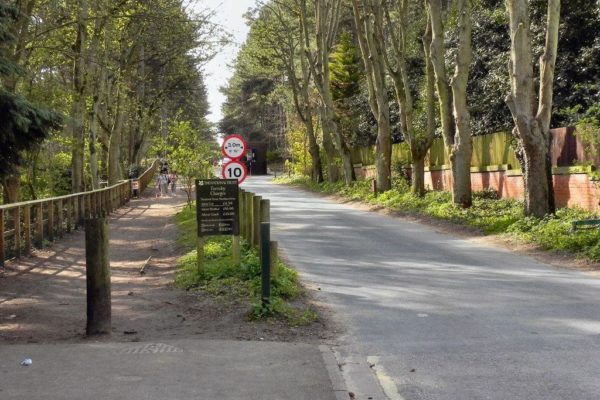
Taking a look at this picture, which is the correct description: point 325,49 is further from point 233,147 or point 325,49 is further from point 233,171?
point 233,171

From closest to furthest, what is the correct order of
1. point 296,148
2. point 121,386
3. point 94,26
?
1. point 121,386
2. point 94,26
3. point 296,148

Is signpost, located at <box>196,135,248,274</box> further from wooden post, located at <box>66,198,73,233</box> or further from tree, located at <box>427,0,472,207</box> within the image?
tree, located at <box>427,0,472,207</box>

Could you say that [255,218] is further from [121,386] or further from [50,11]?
[50,11]

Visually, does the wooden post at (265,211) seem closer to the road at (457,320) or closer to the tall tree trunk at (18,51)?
the road at (457,320)

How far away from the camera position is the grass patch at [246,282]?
8836 mm

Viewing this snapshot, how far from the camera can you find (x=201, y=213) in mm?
11828

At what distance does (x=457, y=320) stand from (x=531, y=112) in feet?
34.3

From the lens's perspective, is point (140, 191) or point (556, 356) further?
point (140, 191)

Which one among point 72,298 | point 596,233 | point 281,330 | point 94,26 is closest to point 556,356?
point 281,330

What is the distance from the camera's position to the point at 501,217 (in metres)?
19.9

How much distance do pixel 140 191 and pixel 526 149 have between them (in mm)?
34325

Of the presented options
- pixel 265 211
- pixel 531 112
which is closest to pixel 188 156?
pixel 531 112

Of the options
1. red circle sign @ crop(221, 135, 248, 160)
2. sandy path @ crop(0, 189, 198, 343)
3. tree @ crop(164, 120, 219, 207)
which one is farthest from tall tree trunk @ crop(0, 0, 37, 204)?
tree @ crop(164, 120, 219, 207)

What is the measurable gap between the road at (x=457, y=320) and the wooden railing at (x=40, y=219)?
569 centimetres
